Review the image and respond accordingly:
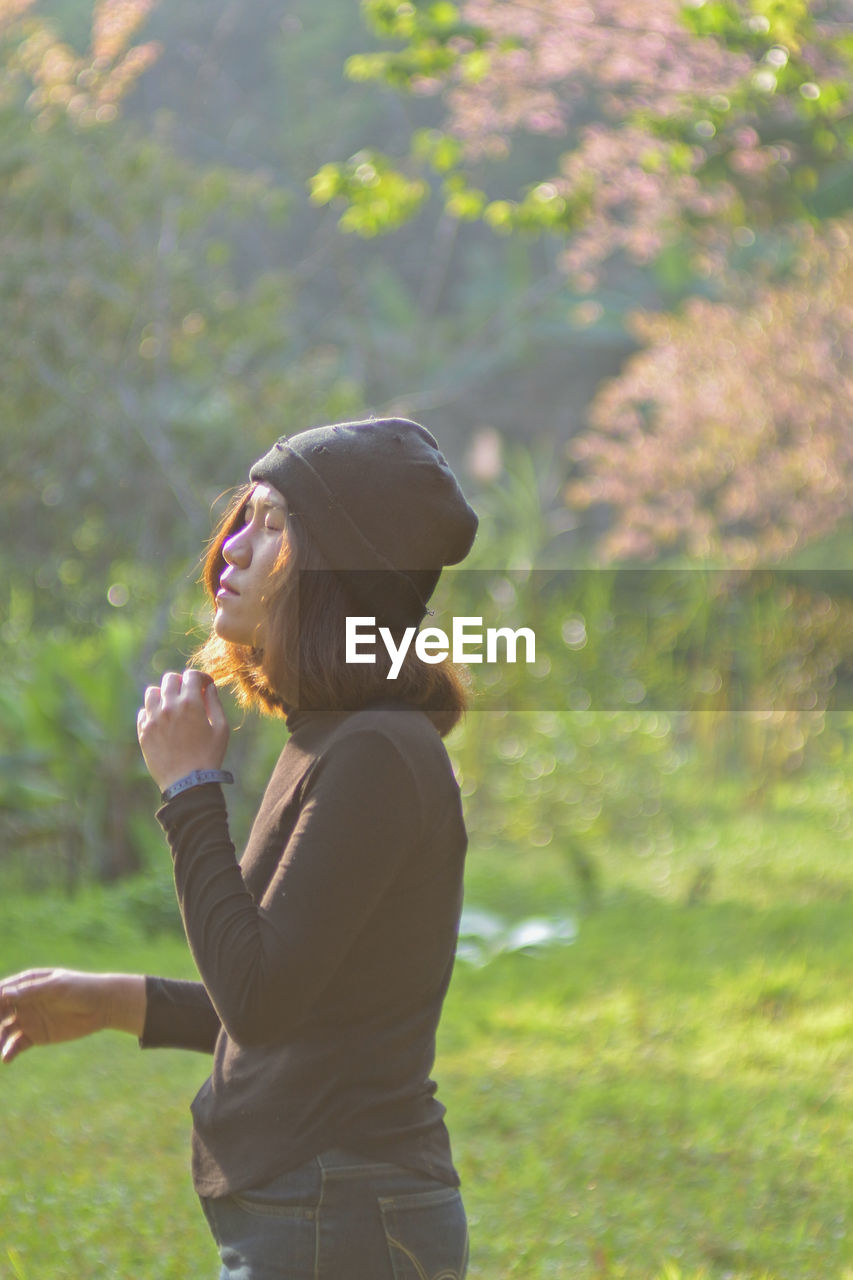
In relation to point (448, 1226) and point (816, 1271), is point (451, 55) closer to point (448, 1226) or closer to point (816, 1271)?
point (816, 1271)

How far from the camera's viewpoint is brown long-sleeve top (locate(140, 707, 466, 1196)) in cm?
142

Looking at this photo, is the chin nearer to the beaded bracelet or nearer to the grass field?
the beaded bracelet

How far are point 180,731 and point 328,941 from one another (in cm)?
27

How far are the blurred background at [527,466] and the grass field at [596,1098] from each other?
47 millimetres

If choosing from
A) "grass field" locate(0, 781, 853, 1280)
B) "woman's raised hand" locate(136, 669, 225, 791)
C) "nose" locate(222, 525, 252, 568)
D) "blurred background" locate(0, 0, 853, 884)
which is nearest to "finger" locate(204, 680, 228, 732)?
"woman's raised hand" locate(136, 669, 225, 791)

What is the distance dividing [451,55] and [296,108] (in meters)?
16.2

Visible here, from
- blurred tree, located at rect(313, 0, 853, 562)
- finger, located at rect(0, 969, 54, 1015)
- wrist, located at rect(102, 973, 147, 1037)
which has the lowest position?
blurred tree, located at rect(313, 0, 853, 562)

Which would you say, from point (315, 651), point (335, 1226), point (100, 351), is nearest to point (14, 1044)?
point (335, 1226)

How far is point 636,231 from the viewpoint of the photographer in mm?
10258

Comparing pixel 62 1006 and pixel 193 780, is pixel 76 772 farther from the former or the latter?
pixel 193 780

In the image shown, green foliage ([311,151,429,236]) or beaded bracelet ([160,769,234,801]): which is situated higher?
beaded bracelet ([160,769,234,801])

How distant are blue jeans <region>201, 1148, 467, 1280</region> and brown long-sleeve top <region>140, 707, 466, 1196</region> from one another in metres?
0.02

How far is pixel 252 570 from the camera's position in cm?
158

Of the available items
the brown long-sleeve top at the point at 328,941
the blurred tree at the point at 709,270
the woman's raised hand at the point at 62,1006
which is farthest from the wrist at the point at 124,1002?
the blurred tree at the point at 709,270
